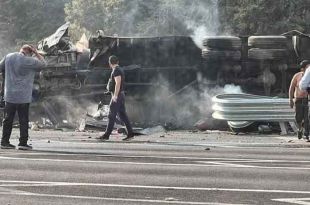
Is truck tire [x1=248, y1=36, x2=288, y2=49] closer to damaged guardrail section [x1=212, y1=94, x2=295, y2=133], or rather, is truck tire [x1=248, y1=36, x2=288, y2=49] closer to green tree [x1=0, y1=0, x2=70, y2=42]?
damaged guardrail section [x1=212, y1=94, x2=295, y2=133]

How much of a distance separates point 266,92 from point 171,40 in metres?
2.92

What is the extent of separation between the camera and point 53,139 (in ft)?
44.4

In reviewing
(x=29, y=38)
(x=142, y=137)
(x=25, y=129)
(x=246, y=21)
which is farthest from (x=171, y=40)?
(x=29, y=38)

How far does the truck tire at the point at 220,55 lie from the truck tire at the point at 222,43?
0.42ft

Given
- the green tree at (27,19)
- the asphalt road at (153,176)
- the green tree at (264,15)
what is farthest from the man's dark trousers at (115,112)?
the green tree at (27,19)

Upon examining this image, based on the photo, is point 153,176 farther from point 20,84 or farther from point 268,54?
point 268,54

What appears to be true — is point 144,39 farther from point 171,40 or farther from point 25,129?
point 25,129

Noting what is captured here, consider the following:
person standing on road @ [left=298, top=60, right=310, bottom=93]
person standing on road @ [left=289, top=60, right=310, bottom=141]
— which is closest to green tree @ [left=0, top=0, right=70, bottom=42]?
person standing on road @ [left=289, top=60, right=310, bottom=141]

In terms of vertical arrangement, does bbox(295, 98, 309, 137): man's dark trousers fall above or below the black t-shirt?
below

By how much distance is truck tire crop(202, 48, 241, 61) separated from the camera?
17.0m

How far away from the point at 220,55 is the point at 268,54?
125cm

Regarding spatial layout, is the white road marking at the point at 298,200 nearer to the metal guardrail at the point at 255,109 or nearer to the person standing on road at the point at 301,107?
the person standing on road at the point at 301,107

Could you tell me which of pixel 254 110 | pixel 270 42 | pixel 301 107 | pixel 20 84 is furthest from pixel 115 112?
pixel 270 42

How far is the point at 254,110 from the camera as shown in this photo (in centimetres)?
1526
